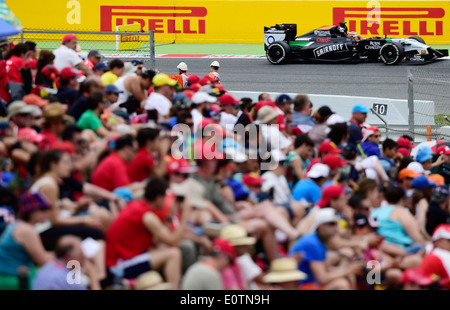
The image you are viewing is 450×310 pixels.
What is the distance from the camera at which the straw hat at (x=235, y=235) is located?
5.47 metres

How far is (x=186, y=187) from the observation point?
243 inches

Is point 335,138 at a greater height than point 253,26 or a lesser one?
lesser

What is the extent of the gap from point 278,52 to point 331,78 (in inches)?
94.5

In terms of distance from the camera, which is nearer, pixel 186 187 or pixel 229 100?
pixel 186 187

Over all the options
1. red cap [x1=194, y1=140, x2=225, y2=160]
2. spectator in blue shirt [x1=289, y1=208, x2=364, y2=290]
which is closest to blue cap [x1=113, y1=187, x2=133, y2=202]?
red cap [x1=194, y1=140, x2=225, y2=160]

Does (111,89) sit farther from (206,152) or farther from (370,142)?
(370,142)

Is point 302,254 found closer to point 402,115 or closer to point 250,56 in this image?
point 402,115

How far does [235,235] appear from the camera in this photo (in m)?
5.48

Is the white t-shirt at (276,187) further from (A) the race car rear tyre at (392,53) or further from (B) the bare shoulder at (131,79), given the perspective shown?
(A) the race car rear tyre at (392,53)

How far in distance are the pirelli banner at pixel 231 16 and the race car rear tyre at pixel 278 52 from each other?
330 cm

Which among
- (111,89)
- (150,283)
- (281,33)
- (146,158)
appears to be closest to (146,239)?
(150,283)

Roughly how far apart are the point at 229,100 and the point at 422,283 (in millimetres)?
4480
